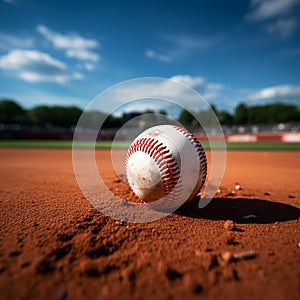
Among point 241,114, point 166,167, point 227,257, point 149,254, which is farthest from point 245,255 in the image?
point 241,114

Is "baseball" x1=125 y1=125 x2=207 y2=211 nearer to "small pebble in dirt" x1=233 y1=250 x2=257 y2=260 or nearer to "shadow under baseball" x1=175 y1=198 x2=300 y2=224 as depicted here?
"shadow under baseball" x1=175 y1=198 x2=300 y2=224

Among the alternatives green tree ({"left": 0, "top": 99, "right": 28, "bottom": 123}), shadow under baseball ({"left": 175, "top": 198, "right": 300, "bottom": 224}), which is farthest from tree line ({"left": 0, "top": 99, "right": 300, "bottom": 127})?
shadow under baseball ({"left": 175, "top": 198, "right": 300, "bottom": 224})

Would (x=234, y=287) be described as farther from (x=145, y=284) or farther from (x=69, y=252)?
(x=69, y=252)

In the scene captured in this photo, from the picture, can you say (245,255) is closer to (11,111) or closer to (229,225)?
(229,225)

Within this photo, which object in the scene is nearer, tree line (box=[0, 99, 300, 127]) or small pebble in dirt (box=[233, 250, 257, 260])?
small pebble in dirt (box=[233, 250, 257, 260])

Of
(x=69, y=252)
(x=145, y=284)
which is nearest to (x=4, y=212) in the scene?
(x=69, y=252)

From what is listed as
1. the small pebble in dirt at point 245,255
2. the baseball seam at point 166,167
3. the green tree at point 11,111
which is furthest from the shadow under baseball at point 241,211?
the green tree at point 11,111
